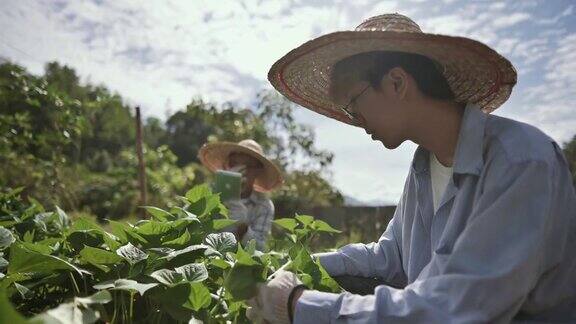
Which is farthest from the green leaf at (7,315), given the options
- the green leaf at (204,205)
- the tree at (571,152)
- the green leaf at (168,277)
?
the tree at (571,152)

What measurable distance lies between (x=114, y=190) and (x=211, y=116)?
12.0 feet

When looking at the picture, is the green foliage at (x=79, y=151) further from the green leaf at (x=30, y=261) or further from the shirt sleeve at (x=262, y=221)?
the green leaf at (x=30, y=261)

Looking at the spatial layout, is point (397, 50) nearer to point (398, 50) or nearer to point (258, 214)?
point (398, 50)

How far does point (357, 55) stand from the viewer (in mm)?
1514

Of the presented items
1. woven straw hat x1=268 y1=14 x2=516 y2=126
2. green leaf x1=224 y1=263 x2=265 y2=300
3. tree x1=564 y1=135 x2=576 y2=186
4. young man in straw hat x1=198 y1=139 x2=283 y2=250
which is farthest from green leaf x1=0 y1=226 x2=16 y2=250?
tree x1=564 y1=135 x2=576 y2=186

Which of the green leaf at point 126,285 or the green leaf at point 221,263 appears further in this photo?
the green leaf at point 221,263

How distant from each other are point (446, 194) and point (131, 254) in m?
0.92

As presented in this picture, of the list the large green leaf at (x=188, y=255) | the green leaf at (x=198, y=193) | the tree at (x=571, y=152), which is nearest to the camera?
the large green leaf at (x=188, y=255)

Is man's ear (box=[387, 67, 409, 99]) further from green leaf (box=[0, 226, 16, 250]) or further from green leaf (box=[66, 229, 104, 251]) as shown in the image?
green leaf (box=[0, 226, 16, 250])

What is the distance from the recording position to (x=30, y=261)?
3.41ft

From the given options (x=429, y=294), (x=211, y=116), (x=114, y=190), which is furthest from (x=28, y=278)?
(x=114, y=190)

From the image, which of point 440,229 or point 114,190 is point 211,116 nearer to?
point 114,190

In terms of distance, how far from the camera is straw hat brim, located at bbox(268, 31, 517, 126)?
1.32m

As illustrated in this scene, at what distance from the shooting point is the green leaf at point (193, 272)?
1108 millimetres
